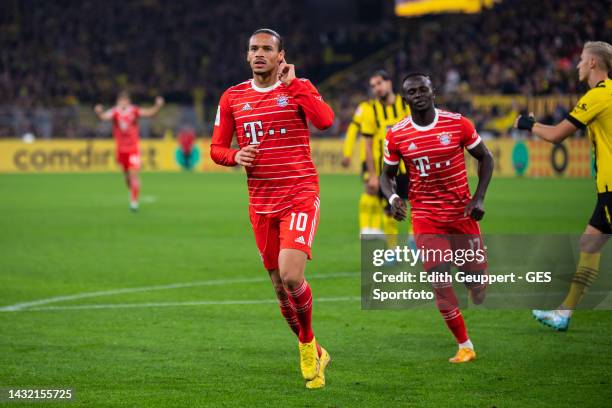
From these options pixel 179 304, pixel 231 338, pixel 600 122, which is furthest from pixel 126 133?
pixel 600 122

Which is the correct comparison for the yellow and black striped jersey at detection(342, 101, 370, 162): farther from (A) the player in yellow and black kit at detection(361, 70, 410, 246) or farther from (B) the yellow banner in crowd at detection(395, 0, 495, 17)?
(B) the yellow banner in crowd at detection(395, 0, 495, 17)

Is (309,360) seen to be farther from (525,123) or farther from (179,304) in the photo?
(179,304)

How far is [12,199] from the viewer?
26531mm

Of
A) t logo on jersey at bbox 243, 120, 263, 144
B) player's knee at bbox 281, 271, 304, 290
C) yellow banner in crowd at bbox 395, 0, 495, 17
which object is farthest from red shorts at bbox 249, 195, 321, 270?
yellow banner in crowd at bbox 395, 0, 495, 17

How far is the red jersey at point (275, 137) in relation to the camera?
734cm

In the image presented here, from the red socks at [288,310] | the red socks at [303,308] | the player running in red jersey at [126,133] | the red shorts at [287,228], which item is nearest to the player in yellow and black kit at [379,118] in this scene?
the red socks at [288,310]

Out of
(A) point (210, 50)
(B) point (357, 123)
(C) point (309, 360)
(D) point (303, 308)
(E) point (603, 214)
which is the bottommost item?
(C) point (309, 360)

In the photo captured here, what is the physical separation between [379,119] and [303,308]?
6702 millimetres

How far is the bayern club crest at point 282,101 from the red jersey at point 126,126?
1671 cm

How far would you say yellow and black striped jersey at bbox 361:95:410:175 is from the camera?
13.7 metres

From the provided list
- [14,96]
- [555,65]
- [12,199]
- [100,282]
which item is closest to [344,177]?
[555,65]

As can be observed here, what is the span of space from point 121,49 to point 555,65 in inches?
897

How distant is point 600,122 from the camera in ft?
27.4

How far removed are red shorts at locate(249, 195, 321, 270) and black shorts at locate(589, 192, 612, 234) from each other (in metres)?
2.50
